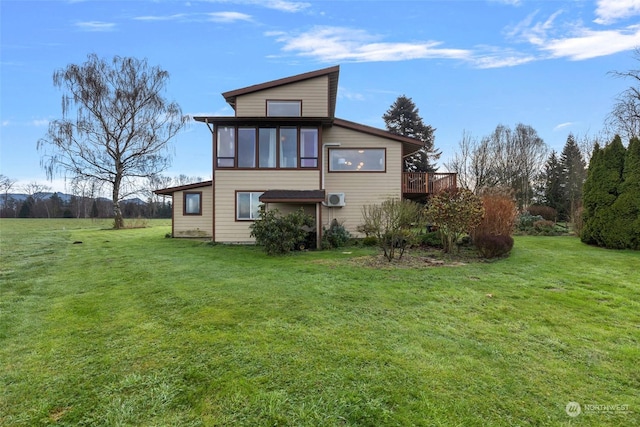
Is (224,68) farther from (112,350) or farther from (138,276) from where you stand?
(112,350)

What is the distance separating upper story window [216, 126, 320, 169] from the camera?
41.9 ft

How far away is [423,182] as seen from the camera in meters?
14.2

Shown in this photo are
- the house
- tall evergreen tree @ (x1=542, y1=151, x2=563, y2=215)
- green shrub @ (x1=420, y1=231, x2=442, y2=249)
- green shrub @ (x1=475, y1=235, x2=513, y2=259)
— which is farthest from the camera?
tall evergreen tree @ (x1=542, y1=151, x2=563, y2=215)

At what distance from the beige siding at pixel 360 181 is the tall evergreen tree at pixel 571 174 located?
16.5 metres

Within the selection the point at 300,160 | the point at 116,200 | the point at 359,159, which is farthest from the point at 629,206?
the point at 116,200

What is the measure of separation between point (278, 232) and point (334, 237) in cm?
283

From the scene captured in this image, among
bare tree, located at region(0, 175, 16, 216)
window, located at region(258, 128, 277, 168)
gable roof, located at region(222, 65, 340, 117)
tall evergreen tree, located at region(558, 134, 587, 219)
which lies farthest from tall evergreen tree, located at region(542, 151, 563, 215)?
bare tree, located at region(0, 175, 16, 216)

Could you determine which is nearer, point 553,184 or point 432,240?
point 432,240

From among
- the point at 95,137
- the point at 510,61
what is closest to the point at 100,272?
the point at 510,61

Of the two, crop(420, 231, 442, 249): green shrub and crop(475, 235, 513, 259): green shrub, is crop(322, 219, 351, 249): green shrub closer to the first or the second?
crop(420, 231, 442, 249): green shrub

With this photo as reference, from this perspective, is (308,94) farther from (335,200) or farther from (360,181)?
(335,200)

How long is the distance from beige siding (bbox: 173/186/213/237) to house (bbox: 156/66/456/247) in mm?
837

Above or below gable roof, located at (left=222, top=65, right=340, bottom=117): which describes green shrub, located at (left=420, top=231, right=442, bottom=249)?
below

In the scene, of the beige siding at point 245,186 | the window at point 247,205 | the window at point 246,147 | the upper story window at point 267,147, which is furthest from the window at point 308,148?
the window at point 247,205
